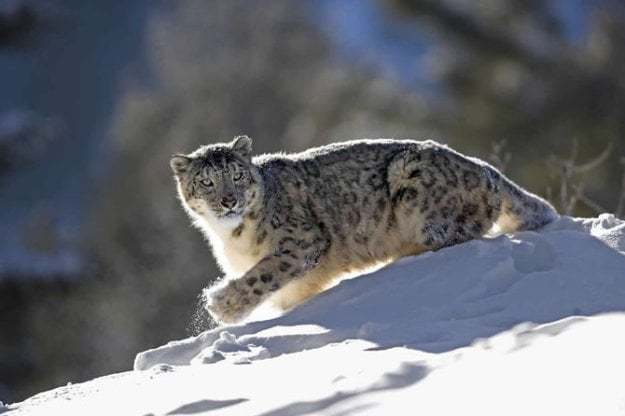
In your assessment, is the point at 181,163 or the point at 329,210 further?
the point at 181,163

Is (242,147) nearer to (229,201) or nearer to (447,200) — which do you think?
(229,201)

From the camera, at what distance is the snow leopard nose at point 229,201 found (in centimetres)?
882

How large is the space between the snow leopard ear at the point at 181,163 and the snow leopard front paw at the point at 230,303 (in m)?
1.04

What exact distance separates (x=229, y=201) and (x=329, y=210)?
713 mm

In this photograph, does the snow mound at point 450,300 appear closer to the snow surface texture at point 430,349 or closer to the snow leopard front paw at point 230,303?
the snow surface texture at point 430,349

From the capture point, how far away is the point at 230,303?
28.0ft

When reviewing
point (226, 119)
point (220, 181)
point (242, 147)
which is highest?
point (226, 119)

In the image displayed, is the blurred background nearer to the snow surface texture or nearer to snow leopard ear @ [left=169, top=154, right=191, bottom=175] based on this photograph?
snow leopard ear @ [left=169, top=154, right=191, bottom=175]

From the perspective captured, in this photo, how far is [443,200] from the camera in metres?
8.77

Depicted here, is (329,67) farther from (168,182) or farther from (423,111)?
(423,111)

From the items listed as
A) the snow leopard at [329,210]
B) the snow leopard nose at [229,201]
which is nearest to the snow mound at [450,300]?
the snow leopard at [329,210]

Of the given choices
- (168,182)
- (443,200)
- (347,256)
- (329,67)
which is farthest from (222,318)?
(329,67)

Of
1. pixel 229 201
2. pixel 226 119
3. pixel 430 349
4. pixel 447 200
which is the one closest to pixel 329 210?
pixel 229 201

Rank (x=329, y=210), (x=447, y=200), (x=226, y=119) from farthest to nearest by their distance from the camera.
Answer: (x=226, y=119) < (x=329, y=210) < (x=447, y=200)
